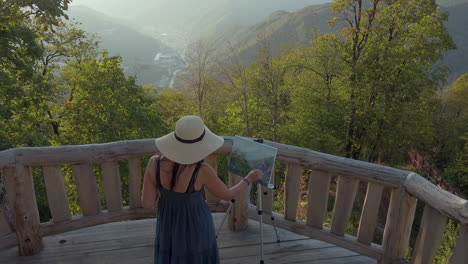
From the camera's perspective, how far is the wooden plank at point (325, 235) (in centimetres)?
343

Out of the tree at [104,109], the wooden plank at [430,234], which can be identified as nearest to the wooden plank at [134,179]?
the wooden plank at [430,234]

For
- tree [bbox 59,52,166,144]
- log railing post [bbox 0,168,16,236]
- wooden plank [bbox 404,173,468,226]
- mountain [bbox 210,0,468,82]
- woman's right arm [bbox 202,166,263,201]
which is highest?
mountain [bbox 210,0,468,82]

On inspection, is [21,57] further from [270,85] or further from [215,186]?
[270,85]

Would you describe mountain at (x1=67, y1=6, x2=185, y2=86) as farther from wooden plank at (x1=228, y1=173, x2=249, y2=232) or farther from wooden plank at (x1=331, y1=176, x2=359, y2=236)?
wooden plank at (x1=331, y1=176, x2=359, y2=236)

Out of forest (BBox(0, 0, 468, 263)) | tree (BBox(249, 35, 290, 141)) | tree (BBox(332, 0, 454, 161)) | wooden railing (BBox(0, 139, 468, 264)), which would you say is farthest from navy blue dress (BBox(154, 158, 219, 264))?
tree (BBox(249, 35, 290, 141))

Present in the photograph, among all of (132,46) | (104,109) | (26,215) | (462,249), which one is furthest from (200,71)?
(132,46)

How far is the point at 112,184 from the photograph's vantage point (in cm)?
376

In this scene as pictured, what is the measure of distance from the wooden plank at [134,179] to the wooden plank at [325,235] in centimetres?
139

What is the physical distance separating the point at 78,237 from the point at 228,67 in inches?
756

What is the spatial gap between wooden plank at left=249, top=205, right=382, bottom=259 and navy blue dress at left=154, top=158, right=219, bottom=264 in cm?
143

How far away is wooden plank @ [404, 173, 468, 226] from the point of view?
2.24 m

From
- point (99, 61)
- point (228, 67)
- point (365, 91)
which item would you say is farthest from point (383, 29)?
point (99, 61)


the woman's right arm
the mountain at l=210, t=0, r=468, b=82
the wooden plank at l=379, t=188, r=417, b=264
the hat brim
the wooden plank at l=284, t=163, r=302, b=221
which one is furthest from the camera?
the mountain at l=210, t=0, r=468, b=82

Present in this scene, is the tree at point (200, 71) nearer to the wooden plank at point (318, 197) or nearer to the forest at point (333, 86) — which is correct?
the forest at point (333, 86)
